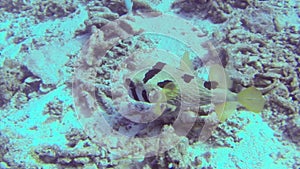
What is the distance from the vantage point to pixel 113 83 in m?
3.57

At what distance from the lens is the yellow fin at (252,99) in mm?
2447

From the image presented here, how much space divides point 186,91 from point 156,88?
0.31 meters

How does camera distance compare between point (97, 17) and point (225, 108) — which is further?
point (97, 17)

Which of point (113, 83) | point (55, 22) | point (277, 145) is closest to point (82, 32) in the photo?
point (55, 22)

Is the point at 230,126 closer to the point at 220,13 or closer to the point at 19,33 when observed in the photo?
the point at 220,13

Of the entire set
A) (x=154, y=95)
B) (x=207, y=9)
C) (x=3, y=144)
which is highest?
(x=207, y=9)

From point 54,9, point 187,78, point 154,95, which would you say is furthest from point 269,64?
point 54,9

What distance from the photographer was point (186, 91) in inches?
101

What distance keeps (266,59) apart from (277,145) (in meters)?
1.30

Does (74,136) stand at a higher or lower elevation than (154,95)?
lower

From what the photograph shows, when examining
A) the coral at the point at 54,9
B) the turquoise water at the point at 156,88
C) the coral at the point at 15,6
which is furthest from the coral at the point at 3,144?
the coral at the point at 15,6

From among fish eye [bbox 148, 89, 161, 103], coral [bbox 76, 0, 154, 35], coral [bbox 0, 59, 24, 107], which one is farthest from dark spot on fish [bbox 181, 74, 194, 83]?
coral [bbox 0, 59, 24, 107]

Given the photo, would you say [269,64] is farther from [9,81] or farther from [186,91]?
[9,81]

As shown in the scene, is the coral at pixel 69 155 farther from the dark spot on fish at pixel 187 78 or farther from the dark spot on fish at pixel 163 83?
the dark spot on fish at pixel 187 78
